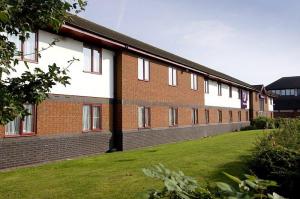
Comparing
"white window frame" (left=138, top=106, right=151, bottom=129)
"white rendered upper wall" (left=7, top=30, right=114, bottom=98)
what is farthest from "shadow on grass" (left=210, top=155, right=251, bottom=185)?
"white window frame" (left=138, top=106, right=151, bottom=129)

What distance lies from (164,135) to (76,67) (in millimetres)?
9887

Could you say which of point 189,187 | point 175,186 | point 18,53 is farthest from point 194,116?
point 175,186

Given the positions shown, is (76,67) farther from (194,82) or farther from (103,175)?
(194,82)

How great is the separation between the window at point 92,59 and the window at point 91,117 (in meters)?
1.77

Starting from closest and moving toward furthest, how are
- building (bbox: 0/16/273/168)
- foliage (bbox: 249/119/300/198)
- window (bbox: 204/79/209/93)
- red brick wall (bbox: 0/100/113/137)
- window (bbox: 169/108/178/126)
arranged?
foliage (bbox: 249/119/300/198) → building (bbox: 0/16/273/168) → red brick wall (bbox: 0/100/113/137) → window (bbox: 169/108/178/126) → window (bbox: 204/79/209/93)

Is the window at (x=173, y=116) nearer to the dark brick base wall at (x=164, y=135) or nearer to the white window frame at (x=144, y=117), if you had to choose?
the dark brick base wall at (x=164, y=135)

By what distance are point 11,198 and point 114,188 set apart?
251 centimetres

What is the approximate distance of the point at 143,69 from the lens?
78.7ft

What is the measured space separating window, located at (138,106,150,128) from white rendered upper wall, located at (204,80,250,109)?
A: 12472 mm

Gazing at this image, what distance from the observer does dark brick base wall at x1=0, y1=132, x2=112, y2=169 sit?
14359mm

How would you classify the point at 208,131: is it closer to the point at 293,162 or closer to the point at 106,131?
the point at 106,131

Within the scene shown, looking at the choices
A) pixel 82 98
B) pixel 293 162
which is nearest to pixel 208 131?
pixel 82 98

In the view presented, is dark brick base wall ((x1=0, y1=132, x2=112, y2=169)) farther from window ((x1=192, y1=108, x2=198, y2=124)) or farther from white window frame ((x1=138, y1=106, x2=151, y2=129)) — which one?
window ((x1=192, y1=108, x2=198, y2=124))

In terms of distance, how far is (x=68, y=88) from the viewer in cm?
1759
